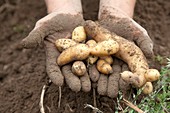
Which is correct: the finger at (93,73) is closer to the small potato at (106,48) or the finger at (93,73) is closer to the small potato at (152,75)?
the small potato at (106,48)

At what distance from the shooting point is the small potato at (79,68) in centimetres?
201

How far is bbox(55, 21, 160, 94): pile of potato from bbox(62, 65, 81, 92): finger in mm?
27

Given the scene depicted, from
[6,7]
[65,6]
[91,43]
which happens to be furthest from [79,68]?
[6,7]

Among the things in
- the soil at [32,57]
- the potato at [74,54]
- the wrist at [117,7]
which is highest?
the wrist at [117,7]

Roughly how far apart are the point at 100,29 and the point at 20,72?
2.50 ft

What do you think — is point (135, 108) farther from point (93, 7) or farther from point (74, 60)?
point (93, 7)

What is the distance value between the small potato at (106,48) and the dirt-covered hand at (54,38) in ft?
0.55

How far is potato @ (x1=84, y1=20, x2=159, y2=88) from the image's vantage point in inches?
77.2

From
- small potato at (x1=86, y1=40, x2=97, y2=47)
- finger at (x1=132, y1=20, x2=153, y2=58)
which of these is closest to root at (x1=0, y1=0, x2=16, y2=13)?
small potato at (x1=86, y1=40, x2=97, y2=47)

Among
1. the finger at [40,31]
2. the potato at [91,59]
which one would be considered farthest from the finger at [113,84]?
the finger at [40,31]

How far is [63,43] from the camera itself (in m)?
2.14

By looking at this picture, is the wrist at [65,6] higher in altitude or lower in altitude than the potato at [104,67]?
higher

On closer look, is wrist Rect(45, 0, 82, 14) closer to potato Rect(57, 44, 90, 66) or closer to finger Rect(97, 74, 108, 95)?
potato Rect(57, 44, 90, 66)

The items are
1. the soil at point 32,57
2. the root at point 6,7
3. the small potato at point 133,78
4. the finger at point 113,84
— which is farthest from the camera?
the root at point 6,7
